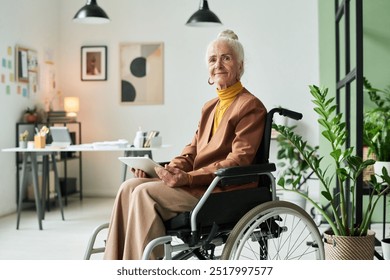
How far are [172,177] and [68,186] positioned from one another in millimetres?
4444

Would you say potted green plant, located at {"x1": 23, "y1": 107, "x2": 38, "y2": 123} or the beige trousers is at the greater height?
potted green plant, located at {"x1": 23, "y1": 107, "x2": 38, "y2": 123}

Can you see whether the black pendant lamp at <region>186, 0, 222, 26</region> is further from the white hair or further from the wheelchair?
the wheelchair

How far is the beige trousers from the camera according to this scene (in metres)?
2.19

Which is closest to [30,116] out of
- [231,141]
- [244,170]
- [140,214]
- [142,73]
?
[142,73]

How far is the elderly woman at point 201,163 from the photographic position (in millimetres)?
2207

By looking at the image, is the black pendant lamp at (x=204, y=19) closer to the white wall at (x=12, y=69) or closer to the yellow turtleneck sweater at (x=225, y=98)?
the white wall at (x=12, y=69)

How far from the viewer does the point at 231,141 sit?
2465 millimetres

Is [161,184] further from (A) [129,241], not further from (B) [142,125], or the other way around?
(B) [142,125]

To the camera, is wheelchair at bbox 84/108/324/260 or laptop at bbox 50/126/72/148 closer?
wheelchair at bbox 84/108/324/260

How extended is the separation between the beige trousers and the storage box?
4.14 metres

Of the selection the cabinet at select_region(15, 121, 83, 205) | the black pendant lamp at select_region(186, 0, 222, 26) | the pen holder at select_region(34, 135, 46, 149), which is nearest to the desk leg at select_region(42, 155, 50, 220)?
the pen holder at select_region(34, 135, 46, 149)

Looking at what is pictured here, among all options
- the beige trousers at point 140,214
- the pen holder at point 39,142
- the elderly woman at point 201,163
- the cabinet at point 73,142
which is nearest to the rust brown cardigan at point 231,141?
the elderly woman at point 201,163

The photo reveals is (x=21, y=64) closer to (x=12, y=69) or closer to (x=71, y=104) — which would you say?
(x=12, y=69)

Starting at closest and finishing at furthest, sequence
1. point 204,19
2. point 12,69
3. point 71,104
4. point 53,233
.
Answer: point 53,233
point 204,19
point 12,69
point 71,104
